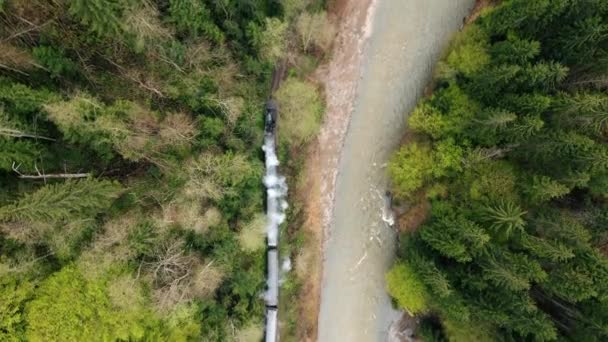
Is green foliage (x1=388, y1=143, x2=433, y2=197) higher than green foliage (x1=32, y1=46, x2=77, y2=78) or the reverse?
the reverse

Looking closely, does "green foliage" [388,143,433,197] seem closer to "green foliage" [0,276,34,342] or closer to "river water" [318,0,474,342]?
"river water" [318,0,474,342]

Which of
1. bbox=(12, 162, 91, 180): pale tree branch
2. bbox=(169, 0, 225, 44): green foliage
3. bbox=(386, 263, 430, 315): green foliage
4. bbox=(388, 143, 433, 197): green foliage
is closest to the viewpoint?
bbox=(12, 162, 91, 180): pale tree branch

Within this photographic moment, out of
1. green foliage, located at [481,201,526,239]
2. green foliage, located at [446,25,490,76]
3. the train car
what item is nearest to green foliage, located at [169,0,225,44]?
the train car

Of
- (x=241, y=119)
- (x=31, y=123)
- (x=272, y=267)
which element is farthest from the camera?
(x=272, y=267)

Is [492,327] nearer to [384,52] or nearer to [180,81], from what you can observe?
[384,52]

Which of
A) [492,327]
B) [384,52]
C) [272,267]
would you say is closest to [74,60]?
[272,267]

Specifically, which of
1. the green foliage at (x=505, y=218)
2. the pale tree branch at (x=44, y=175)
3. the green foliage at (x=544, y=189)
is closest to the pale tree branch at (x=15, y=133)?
the pale tree branch at (x=44, y=175)
